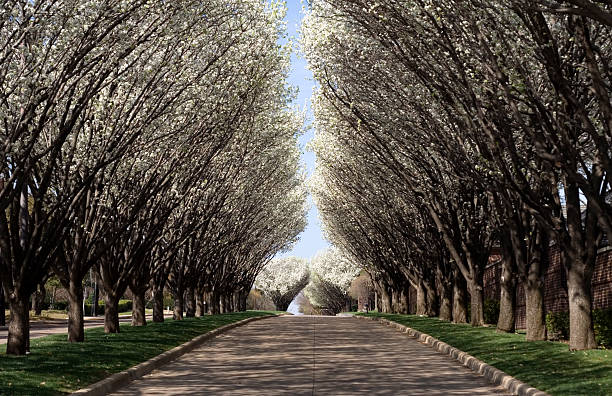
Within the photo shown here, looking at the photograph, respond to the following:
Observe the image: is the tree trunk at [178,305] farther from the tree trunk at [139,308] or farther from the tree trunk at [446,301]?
the tree trunk at [446,301]

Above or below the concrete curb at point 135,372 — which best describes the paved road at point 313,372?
below

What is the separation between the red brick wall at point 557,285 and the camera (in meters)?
21.4

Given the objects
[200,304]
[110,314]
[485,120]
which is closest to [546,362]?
[485,120]

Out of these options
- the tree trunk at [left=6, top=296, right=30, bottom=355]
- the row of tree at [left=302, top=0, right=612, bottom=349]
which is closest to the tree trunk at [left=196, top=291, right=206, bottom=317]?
the row of tree at [left=302, top=0, right=612, bottom=349]

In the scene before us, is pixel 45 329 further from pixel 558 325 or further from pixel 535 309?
pixel 535 309

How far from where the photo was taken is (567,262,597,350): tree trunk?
16203mm

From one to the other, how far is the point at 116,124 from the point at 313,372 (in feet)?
23.2

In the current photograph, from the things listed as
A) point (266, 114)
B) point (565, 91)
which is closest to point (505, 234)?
point (565, 91)

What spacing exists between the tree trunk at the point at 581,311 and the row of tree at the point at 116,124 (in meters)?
9.44

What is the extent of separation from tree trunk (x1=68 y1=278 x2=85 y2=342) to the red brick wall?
13.4 meters

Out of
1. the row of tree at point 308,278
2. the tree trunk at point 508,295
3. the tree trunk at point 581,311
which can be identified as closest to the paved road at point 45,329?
the tree trunk at point 508,295

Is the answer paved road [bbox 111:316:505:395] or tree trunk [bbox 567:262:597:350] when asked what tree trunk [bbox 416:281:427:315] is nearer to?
paved road [bbox 111:316:505:395]

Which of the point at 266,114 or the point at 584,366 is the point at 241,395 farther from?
the point at 266,114

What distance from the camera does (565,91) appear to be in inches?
518
